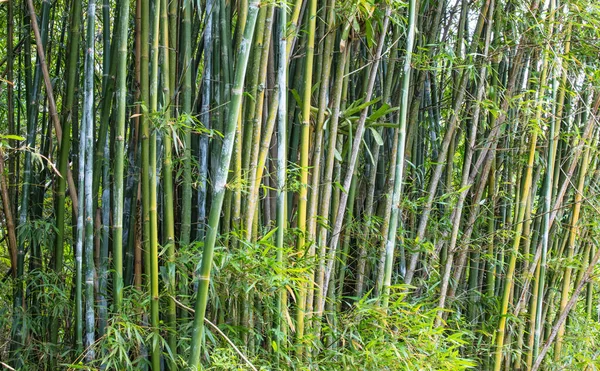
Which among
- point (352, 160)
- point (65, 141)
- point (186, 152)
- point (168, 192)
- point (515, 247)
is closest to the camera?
point (168, 192)

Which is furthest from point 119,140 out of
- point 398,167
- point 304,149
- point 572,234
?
point 572,234

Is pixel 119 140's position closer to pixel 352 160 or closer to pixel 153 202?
pixel 153 202

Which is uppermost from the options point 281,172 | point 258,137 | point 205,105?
point 205,105

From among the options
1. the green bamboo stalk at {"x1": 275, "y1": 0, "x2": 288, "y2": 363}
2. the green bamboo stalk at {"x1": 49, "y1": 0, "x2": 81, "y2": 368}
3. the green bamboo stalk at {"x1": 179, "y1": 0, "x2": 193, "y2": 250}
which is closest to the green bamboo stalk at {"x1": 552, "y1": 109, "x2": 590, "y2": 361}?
the green bamboo stalk at {"x1": 275, "y1": 0, "x2": 288, "y2": 363}

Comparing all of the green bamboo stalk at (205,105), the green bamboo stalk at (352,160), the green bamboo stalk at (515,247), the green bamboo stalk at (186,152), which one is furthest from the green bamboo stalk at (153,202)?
the green bamboo stalk at (515,247)

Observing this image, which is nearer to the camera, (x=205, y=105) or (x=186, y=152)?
(x=186, y=152)

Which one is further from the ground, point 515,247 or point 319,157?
point 319,157

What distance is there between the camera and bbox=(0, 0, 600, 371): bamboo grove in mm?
2473

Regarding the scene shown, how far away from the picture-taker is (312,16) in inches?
103

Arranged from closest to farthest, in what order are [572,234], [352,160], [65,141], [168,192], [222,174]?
[222,174]
[168,192]
[65,141]
[352,160]
[572,234]

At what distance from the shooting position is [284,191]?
2.52 metres

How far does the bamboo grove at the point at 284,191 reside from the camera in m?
2.47

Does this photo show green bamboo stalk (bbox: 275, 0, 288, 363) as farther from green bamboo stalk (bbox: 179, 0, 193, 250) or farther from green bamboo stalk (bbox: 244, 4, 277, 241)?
green bamboo stalk (bbox: 179, 0, 193, 250)

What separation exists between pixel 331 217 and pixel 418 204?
0.52 m
